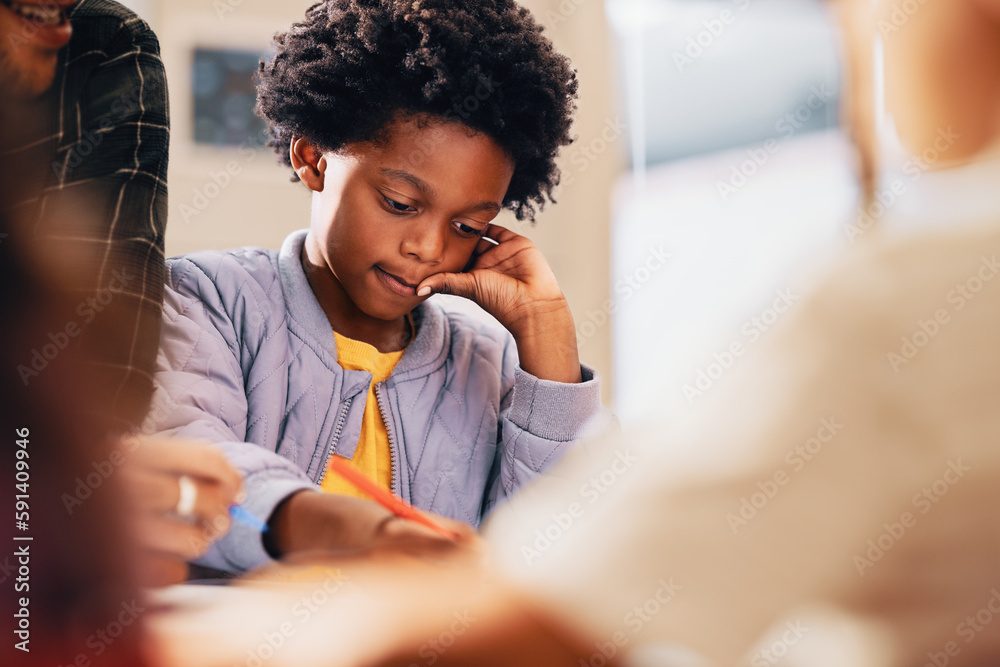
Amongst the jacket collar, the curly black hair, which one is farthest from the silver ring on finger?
the curly black hair

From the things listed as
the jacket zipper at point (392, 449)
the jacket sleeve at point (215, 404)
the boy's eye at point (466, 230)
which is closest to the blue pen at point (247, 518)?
the jacket sleeve at point (215, 404)

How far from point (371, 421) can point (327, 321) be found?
0.10 m

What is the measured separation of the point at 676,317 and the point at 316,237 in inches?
48.1

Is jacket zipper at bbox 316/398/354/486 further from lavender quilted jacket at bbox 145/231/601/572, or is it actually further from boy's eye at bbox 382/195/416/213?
boy's eye at bbox 382/195/416/213

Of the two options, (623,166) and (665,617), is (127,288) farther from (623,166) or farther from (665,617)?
(623,166)

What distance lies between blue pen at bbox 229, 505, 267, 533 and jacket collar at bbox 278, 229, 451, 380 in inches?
9.4

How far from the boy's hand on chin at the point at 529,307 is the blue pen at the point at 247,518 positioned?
292 mm

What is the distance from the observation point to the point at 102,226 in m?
0.41

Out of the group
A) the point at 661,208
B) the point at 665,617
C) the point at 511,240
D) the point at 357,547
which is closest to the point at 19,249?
the point at 357,547

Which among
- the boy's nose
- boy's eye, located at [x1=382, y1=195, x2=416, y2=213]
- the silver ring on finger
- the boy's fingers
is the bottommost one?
the silver ring on finger

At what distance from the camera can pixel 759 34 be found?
1.77 metres

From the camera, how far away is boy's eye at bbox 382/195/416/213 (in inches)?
26.6

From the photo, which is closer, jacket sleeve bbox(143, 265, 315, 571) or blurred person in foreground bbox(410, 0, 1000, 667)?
blurred person in foreground bbox(410, 0, 1000, 667)

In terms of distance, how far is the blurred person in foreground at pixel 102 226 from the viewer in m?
0.38
